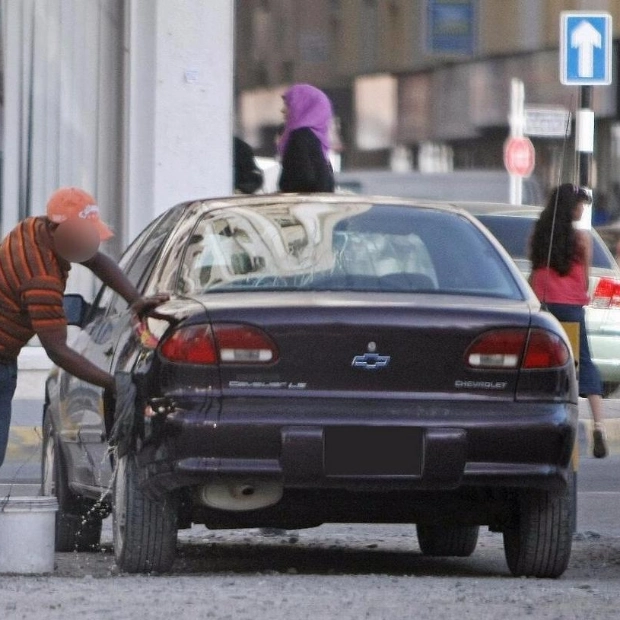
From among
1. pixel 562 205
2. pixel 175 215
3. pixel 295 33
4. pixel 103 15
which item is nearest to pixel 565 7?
pixel 295 33

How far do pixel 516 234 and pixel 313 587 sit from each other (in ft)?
31.5

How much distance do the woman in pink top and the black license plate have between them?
5.71 metres

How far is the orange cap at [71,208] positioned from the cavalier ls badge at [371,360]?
1.14 metres

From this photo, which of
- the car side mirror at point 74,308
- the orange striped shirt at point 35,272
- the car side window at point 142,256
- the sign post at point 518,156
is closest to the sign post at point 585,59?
the car side window at point 142,256

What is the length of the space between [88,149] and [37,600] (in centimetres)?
972

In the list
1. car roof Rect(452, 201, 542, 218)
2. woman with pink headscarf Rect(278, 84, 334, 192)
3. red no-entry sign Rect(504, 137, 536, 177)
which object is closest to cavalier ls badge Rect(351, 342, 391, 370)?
woman with pink headscarf Rect(278, 84, 334, 192)

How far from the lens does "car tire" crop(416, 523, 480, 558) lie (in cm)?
914

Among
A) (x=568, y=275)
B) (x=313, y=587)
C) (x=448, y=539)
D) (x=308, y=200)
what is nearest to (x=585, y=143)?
(x=568, y=275)

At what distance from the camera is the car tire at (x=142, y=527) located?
7.52m

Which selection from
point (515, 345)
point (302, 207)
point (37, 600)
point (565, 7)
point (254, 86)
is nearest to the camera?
point (37, 600)

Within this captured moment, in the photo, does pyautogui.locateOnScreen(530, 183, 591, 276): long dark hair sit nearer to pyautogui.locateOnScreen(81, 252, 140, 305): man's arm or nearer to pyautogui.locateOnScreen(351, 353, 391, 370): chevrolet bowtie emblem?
pyautogui.locateOnScreen(81, 252, 140, 305): man's arm

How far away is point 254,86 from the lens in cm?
5072

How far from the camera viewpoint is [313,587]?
712 centimetres

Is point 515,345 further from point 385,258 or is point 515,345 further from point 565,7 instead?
point 565,7
